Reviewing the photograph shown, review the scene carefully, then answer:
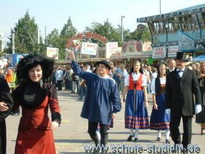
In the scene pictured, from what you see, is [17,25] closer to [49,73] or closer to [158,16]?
[158,16]

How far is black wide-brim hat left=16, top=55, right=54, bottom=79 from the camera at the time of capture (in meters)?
5.29

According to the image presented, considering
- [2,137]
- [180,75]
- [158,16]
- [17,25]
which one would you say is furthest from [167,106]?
[17,25]

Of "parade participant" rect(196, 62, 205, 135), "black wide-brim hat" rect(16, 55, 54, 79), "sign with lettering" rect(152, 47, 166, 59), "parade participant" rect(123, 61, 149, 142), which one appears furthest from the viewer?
"sign with lettering" rect(152, 47, 166, 59)

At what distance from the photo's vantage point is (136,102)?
951 centimetres

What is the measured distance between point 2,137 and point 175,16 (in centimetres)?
3588

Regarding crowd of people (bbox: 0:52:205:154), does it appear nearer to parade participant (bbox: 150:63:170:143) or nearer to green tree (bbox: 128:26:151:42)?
parade participant (bbox: 150:63:170:143)

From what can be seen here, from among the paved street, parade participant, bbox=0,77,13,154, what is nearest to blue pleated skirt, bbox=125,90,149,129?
the paved street

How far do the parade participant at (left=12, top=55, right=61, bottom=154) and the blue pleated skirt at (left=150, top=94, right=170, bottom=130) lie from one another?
14.5 ft

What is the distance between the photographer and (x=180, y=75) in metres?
7.69

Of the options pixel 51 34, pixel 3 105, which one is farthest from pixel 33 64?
pixel 51 34

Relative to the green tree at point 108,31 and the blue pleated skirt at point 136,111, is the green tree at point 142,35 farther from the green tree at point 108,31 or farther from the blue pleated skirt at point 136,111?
the blue pleated skirt at point 136,111

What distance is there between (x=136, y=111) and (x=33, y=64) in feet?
15.0

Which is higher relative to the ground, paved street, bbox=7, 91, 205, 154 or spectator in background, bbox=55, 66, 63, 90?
spectator in background, bbox=55, 66, 63, 90

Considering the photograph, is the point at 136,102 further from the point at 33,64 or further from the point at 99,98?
the point at 33,64
